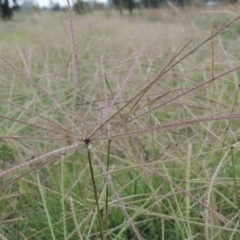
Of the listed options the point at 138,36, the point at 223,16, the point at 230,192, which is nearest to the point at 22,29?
the point at 138,36

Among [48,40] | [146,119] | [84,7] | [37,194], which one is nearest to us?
[37,194]

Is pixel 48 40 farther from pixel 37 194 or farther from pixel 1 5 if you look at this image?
pixel 1 5

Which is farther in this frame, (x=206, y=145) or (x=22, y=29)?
(x=22, y=29)

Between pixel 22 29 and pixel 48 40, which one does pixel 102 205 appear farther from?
pixel 22 29

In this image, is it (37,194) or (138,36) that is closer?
(37,194)

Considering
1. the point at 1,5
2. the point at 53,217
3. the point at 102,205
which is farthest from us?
the point at 1,5

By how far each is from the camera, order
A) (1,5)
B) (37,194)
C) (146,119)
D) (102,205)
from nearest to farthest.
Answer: (102,205), (37,194), (146,119), (1,5)

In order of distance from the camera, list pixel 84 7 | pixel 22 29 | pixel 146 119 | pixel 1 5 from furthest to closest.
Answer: pixel 1 5 → pixel 84 7 → pixel 22 29 → pixel 146 119

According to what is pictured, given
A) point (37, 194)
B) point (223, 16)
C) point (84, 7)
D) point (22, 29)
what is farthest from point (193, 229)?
point (223, 16)
